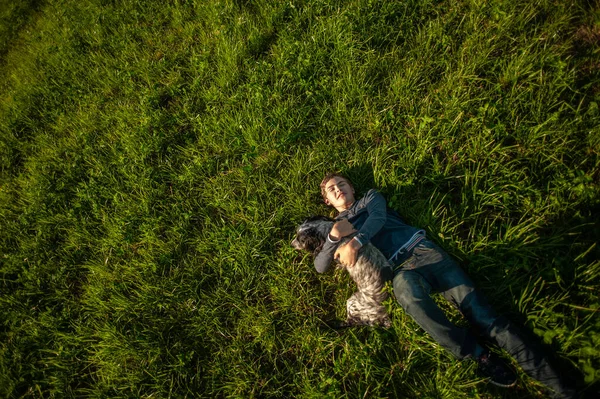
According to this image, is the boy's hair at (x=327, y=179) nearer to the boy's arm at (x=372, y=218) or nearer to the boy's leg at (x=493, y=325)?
the boy's arm at (x=372, y=218)

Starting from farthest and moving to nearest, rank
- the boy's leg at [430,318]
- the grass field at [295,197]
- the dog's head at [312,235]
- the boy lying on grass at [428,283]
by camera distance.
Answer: the dog's head at [312,235]
the grass field at [295,197]
the boy's leg at [430,318]
the boy lying on grass at [428,283]

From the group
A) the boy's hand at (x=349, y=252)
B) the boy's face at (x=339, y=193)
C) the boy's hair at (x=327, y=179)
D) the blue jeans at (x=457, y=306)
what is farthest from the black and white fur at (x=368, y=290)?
the boy's hair at (x=327, y=179)

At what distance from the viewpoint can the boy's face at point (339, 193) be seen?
309cm

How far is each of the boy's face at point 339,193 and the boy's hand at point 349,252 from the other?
0.59 m

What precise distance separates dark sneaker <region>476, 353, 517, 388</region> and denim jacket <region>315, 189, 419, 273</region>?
1.12m

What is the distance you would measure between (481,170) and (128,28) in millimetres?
6868

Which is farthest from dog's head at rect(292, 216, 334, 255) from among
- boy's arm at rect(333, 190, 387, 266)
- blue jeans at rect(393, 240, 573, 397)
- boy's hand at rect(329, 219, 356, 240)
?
blue jeans at rect(393, 240, 573, 397)

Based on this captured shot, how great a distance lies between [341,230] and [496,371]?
1711 millimetres

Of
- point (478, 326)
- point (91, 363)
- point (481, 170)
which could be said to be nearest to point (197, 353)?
point (91, 363)

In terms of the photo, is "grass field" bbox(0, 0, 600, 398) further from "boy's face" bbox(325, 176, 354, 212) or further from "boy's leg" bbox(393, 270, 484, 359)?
"boy's face" bbox(325, 176, 354, 212)

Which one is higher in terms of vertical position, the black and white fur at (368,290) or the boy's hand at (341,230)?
the boy's hand at (341,230)

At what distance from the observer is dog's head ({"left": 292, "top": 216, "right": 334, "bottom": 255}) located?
9.98 ft

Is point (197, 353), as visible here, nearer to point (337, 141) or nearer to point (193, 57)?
point (337, 141)

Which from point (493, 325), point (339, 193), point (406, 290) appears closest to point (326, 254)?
point (339, 193)
